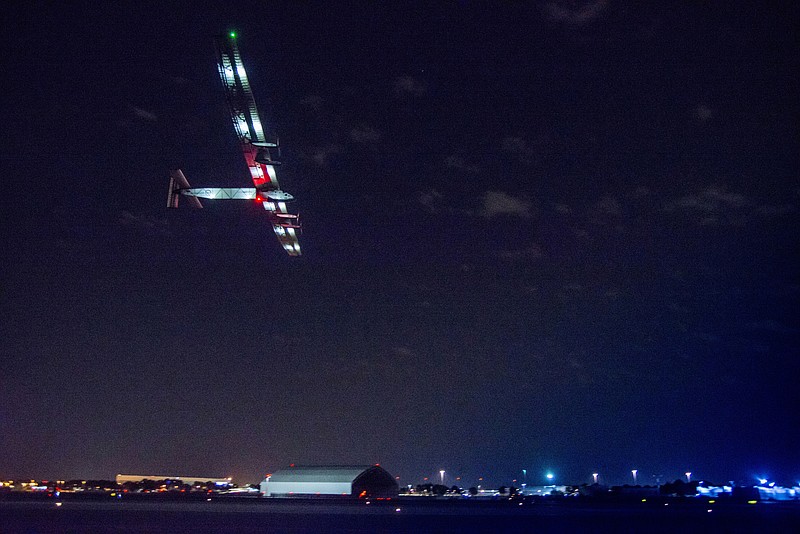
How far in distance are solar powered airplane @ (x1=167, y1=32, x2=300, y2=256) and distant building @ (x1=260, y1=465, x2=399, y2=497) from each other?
278 ft

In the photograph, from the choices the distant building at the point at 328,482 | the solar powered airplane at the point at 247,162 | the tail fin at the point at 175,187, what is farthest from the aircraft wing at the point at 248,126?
the distant building at the point at 328,482

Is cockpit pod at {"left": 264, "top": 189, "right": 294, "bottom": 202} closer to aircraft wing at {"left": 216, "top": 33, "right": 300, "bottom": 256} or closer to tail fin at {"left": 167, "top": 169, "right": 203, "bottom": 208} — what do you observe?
aircraft wing at {"left": 216, "top": 33, "right": 300, "bottom": 256}

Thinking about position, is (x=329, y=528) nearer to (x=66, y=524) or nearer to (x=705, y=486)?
(x=66, y=524)

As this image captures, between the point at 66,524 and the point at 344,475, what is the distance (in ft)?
329

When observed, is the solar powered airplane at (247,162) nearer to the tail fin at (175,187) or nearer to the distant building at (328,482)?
the tail fin at (175,187)

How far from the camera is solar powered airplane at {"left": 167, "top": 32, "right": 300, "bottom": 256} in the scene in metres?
40.8

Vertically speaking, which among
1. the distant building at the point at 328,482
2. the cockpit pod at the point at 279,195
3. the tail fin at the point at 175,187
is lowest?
the distant building at the point at 328,482

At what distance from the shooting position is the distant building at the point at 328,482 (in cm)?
12962

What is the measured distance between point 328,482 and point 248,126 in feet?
342

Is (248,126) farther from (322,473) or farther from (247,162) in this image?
(322,473)

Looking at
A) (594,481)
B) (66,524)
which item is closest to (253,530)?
(66,524)

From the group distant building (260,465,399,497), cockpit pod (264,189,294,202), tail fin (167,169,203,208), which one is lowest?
distant building (260,465,399,497)

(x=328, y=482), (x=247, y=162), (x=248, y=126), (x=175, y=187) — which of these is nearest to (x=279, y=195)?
(x=247, y=162)

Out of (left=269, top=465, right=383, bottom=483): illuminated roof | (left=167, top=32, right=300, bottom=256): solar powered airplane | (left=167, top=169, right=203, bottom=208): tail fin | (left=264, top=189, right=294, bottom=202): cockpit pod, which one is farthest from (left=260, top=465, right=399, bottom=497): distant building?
(left=264, top=189, right=294, bottom=202): cockpit pod
